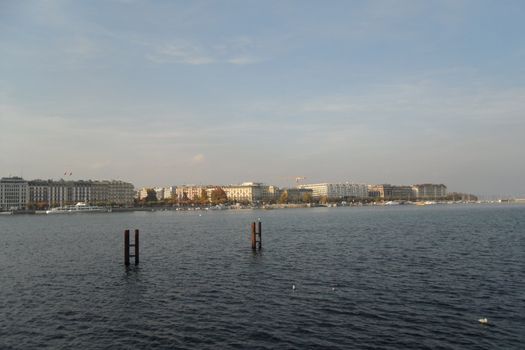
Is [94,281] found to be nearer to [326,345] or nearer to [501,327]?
[326,345]

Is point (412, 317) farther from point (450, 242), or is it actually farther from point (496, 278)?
point (450, 242)

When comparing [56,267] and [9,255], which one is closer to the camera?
[56,267]

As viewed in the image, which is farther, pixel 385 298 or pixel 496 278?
pixel 496 278

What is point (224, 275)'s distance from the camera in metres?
39.8

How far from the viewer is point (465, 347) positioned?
21.2m

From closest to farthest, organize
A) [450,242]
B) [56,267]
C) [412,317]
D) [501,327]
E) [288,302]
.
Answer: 1. [501,327]
2. [412,317]
3. [288,302]
4. [56,267]
5. [450,242]

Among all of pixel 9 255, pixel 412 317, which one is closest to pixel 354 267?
pixel 412 317

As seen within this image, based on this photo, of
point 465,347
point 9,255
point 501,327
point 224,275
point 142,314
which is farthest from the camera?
point 9,255

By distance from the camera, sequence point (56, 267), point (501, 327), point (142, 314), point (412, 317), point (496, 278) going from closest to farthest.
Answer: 1. point (501, 327)
2. point (412, 317)
3. point (142, 314)
4. point (496, 278)
5. point (56, 267)

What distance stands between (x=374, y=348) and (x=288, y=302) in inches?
359

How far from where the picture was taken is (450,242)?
61812mm

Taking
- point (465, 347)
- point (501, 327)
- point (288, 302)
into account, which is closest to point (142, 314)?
point (288, 302)

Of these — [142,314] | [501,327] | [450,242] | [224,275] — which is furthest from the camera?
[450,242]

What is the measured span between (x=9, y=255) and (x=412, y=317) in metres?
49.6
